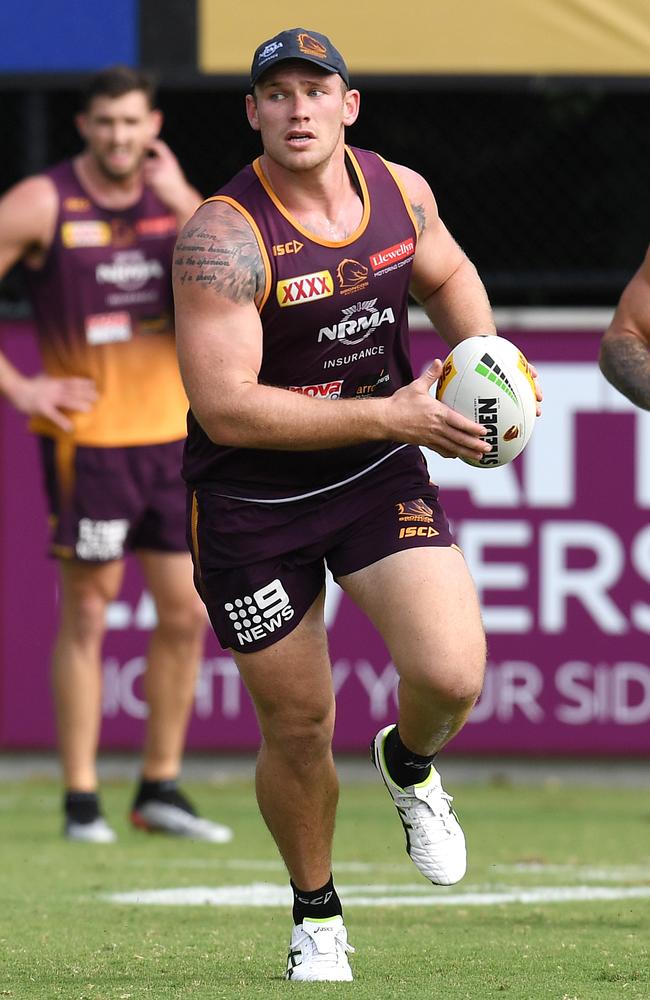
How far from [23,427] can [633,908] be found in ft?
14.9

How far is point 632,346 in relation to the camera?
5914 millimetres

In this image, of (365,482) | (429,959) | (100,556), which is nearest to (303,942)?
(429,959)

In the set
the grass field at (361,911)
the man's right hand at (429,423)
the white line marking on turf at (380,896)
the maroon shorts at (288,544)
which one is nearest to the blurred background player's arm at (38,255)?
the grass field at (361,911)

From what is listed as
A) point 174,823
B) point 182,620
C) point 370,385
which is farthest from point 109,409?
point 370,385

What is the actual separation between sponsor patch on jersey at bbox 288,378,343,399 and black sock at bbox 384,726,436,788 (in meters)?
0.88

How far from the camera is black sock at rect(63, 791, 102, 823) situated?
24.9 ft

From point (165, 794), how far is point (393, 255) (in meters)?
3.45

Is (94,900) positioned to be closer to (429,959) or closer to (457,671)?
(429,959)

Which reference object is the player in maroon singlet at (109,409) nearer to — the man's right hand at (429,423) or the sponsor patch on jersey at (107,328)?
the sponsor patch on jersey at (107,328)

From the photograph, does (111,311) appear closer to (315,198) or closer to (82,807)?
(82,807)

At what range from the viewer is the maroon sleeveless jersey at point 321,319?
4.76 meters

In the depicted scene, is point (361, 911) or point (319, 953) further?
point (361, 911)

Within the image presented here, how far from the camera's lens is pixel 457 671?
15.3 ft

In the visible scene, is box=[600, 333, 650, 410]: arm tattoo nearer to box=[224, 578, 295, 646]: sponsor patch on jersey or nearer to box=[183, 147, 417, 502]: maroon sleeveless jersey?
box=[183, 147, 417, 502]: maroon sleeveless jersey
